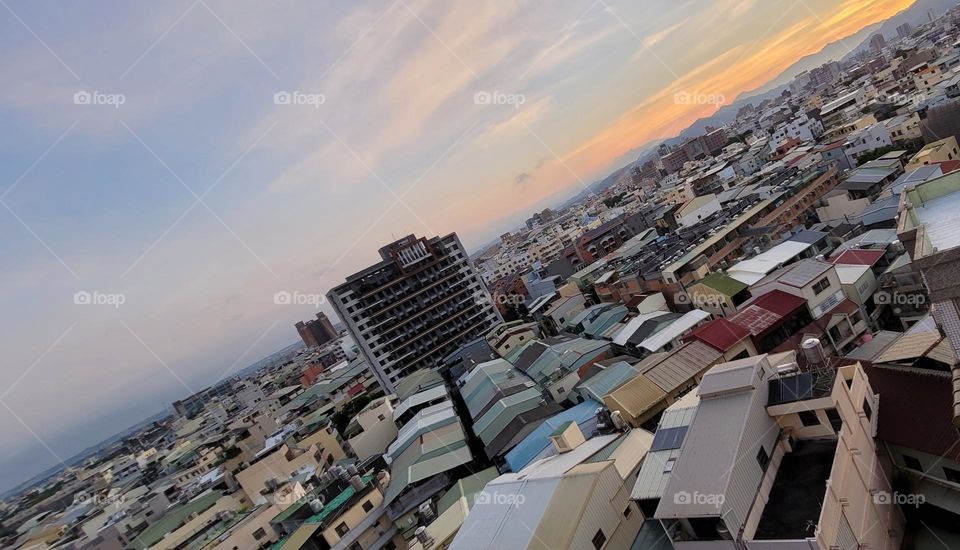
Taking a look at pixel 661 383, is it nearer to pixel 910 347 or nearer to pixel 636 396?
pixel 636 396

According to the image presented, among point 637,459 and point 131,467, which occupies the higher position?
point 131,467

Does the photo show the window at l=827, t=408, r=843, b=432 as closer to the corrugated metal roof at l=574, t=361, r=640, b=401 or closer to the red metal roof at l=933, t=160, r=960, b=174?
the corrugated metal roof at l=574, t=361, r=640, b=401

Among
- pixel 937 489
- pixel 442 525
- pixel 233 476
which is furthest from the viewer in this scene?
pixel 233 476

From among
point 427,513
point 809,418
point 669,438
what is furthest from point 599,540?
point 427,513

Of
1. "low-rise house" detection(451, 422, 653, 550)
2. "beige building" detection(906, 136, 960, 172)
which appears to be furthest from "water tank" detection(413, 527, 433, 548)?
"beige building" detection(906, 136, 960, 172)

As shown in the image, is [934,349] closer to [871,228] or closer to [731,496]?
[731,496]

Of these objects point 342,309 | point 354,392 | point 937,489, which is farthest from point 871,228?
point 354,392
